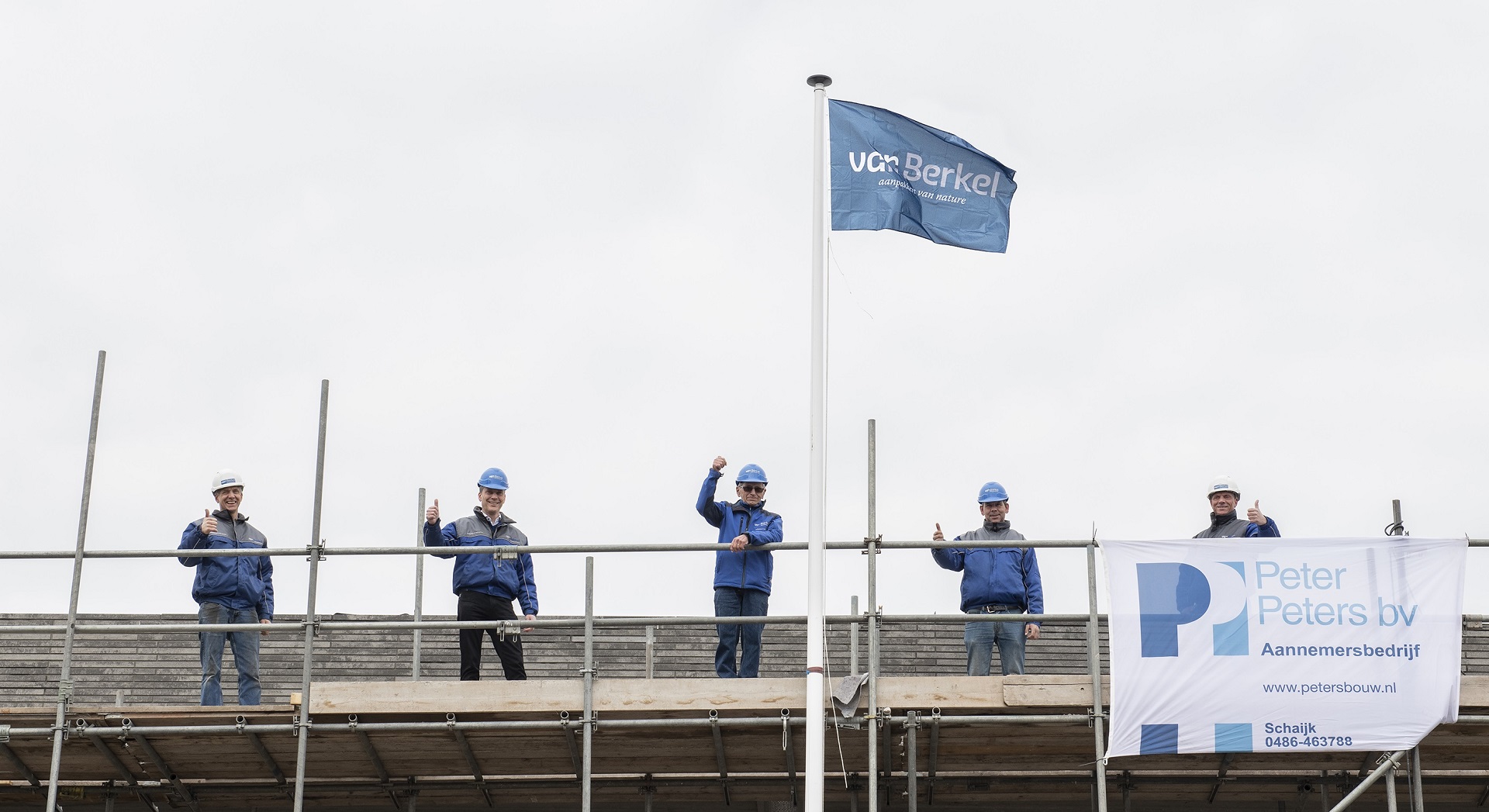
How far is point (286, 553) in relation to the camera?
12867mm

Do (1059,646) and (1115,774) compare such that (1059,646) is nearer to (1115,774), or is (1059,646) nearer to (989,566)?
(1115,774)

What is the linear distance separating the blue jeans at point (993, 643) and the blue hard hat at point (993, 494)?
0.78 meters

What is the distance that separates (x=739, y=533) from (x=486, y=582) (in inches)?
69.5

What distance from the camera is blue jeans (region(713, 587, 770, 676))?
12.8 metres

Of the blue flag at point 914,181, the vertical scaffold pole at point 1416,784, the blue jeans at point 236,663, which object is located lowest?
the vertical scaffold pole at point 1416,784

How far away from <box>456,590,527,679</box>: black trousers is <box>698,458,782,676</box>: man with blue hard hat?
4.54 feet

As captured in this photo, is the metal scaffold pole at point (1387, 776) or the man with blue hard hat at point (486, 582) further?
the man with blue hard hat at point (486, 582)

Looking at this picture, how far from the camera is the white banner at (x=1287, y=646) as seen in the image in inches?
467

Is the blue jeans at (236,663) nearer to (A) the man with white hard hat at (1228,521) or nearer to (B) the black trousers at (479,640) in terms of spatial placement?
(B) the black trousers at (479,640)

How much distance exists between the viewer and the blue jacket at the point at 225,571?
42.9 feet

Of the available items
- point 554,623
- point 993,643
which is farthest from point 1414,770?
point 554,623

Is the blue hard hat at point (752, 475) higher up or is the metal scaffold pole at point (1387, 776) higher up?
the blue hard hat at point (752, 475)

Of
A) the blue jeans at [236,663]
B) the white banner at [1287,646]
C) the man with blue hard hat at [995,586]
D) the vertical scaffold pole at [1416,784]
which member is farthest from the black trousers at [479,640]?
the vertical scaffold pole at [1416,784]

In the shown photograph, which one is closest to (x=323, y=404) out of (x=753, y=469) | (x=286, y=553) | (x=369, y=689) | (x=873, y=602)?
(x=286, y=553)
